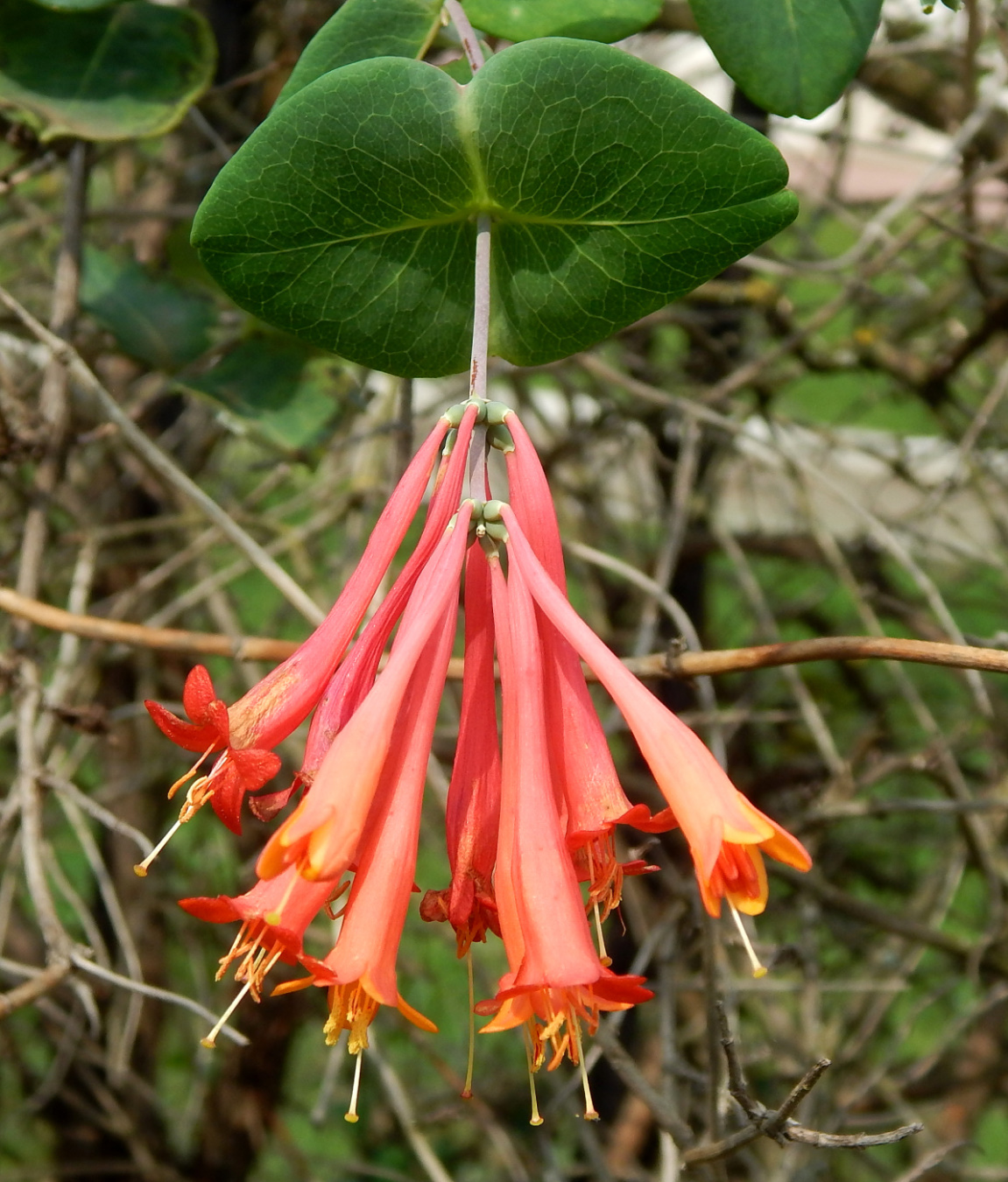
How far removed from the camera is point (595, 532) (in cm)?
179

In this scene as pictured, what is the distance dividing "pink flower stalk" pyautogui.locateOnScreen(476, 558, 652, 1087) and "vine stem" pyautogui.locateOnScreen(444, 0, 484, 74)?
0.95 ft

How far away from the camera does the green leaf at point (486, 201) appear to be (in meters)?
0.60

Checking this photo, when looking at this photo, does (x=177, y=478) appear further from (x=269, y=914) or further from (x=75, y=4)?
(x=269, y=914)

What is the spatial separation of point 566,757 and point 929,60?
1.51m

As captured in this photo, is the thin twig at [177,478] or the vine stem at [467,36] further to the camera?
the thin twig at [177,478]

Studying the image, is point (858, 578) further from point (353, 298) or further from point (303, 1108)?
point (353, 298)

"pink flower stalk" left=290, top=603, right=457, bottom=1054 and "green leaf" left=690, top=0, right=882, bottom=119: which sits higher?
"green leaf" left=690, top=0, right=882, bottom=119

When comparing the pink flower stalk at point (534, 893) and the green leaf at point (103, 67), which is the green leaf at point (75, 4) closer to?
the green leaf at point (103, 67)

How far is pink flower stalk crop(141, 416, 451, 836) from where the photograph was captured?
1.93 ft

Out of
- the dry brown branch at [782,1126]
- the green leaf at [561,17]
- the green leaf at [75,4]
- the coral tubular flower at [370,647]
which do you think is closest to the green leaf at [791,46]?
the green leaf at [561,17]

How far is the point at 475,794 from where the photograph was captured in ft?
2.05

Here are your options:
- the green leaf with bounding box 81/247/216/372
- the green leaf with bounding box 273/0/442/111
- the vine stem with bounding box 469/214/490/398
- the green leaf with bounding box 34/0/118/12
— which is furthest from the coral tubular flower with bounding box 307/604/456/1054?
the green leaf with bounding box 81/247/216/372

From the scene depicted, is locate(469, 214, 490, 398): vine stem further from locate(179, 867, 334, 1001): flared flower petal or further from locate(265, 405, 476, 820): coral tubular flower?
locate(179, 867, 334, 1001): flared flower petal

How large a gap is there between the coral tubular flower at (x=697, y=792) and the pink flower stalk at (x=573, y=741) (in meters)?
0.03
